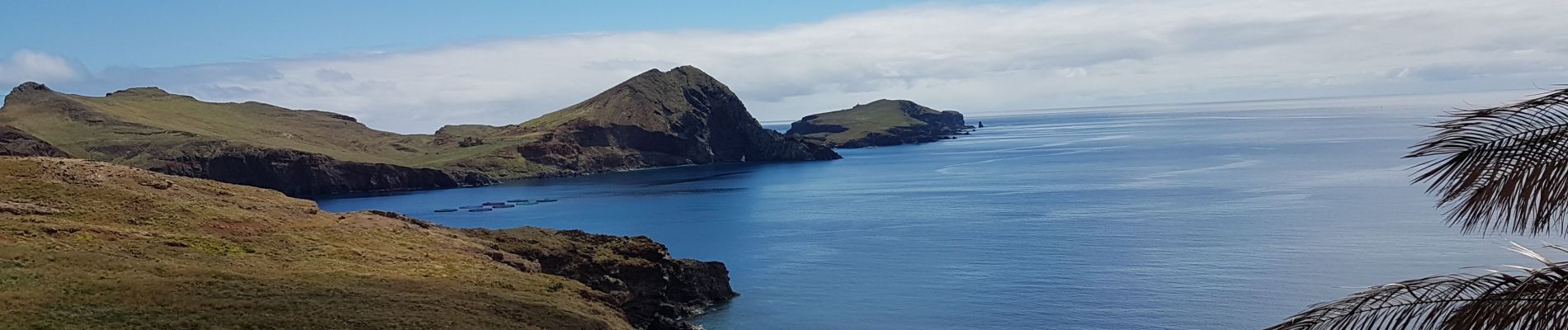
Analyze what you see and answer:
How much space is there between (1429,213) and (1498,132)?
359ft

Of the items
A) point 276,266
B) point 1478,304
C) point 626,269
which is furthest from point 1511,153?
point 626,269

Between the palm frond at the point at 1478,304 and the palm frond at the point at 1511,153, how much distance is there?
59cm

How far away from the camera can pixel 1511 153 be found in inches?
451

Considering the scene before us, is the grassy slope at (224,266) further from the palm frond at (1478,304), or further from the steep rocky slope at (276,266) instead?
the palm frond at (1478,304)

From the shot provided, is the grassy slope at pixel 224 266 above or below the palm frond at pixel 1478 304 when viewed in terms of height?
below

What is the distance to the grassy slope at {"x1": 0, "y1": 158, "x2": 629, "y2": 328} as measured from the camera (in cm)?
4469

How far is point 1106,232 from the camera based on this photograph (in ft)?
356

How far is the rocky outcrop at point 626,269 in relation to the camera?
6881 centimetres

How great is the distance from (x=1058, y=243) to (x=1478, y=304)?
93.5 meters

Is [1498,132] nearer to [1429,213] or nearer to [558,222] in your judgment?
[1429,213]

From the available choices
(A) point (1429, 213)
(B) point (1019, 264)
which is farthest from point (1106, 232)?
(A) point (1429, 213)

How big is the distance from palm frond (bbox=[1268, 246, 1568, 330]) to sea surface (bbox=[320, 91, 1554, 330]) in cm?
5684

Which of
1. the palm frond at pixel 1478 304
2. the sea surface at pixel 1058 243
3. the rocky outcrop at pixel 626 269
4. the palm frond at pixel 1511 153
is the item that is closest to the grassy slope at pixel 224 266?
the rocky outcrop at pixel 626 269

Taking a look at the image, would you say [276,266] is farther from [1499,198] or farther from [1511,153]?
[1511,153]
